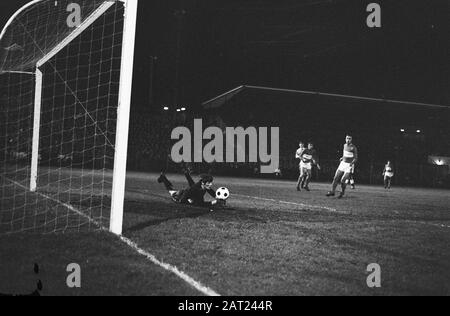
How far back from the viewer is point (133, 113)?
35.9 m

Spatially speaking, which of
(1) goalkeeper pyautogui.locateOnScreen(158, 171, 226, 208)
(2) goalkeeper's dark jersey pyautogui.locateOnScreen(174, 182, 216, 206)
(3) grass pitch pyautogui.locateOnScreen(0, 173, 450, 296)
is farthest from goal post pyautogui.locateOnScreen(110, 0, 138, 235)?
(2) goalkeeper's dark jersey pyautogui.locateOnScreen(174, 182, 216, 206)

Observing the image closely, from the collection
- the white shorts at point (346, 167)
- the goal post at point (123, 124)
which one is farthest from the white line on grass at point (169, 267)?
the white shorts at point (346, 167)

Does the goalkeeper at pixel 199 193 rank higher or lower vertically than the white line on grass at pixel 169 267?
higher

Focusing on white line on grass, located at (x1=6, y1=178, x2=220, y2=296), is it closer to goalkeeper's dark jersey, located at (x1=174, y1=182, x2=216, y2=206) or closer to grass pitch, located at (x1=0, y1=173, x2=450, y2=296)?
grass pitch, located at (x1=0, y1=173, x2=450, y2=296)

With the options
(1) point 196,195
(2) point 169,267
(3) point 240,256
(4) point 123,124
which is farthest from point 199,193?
(2) point 169,267

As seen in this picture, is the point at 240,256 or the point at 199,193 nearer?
the point at 240,256

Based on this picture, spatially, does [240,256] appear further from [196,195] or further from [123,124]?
[196,195]

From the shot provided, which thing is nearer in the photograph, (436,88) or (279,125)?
(436,88)

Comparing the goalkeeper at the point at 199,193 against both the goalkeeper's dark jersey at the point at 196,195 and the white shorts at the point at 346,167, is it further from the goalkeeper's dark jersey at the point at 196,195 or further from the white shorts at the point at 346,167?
the white shorts at the point at 346,167

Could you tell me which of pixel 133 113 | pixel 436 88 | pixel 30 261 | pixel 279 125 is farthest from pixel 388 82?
pixel 30 261

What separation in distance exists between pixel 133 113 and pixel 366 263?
32465 millimetres

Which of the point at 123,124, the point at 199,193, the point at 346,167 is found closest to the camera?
the point at 123,124
